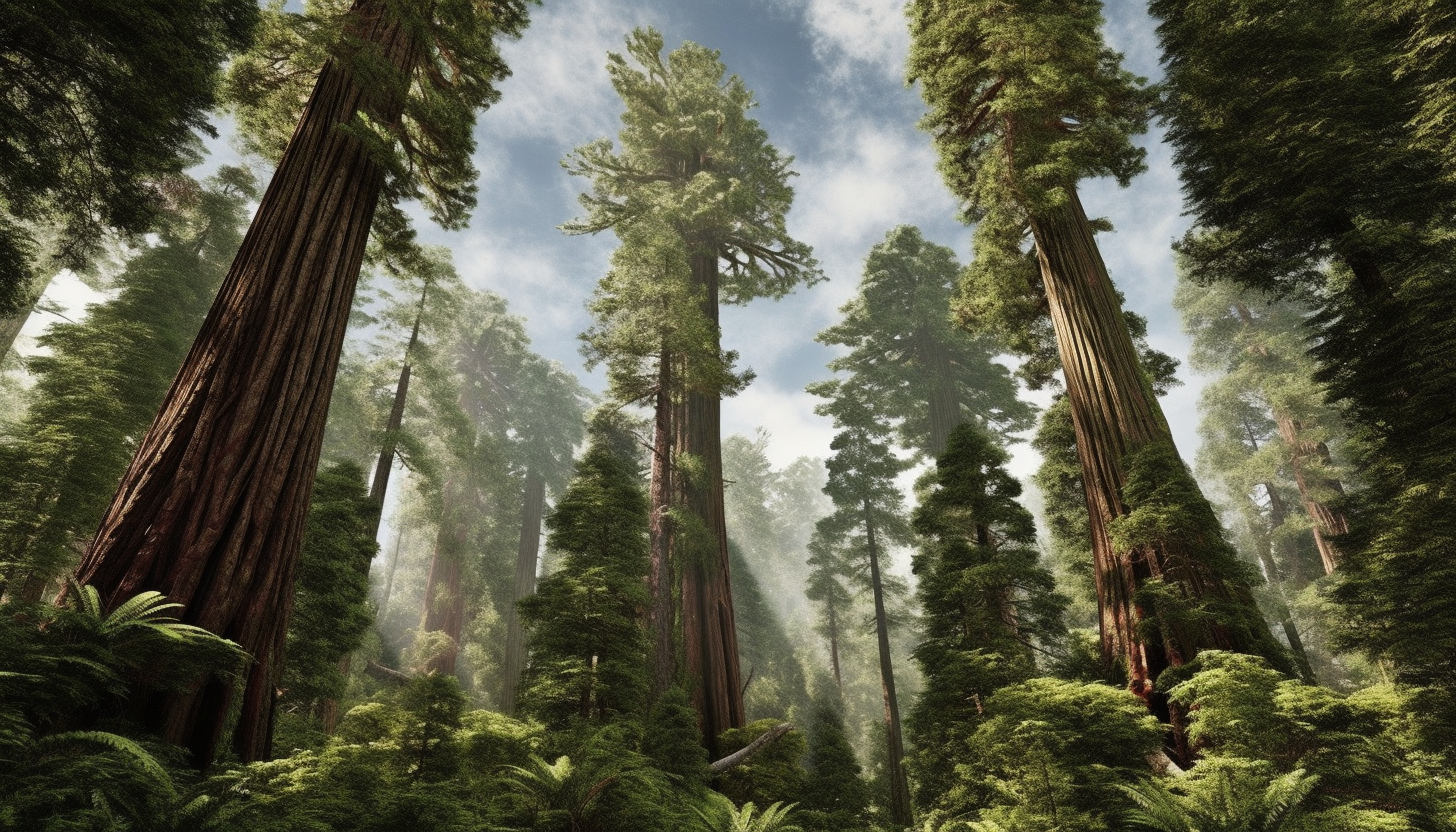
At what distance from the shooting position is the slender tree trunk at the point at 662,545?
9312 mm

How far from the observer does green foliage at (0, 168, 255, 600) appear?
9.38 m

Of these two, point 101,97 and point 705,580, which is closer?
point 101,97

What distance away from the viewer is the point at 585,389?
37.6m

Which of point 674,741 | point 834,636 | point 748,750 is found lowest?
point 748,750

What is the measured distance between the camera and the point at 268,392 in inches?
158

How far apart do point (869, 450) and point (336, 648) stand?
17163 mm

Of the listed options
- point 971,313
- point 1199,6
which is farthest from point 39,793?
point 1199,6

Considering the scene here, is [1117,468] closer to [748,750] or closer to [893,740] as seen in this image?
[748,750]

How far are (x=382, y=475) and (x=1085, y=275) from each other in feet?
47.1

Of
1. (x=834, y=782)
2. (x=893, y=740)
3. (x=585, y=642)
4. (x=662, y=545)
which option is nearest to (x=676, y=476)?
(x=662, y=545)

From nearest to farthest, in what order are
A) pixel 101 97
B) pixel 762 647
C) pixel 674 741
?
pixel 101 97
pixel 674 741
pixel 762 647

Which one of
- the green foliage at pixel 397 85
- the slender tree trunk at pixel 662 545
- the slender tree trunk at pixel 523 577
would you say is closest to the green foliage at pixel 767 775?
the slender tree trunk at pixel 662 545

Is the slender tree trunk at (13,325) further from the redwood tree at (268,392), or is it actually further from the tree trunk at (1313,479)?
the tree trunk at (1313,479)

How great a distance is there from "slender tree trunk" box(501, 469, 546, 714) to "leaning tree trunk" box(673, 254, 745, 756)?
10296 millimetres
